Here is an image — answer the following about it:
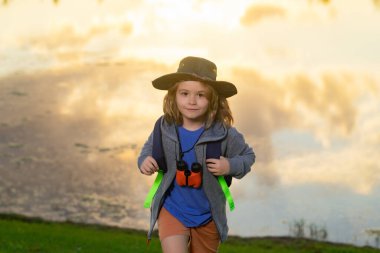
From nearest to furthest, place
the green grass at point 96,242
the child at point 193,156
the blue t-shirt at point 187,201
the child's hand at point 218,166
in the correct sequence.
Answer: the child's hand at point 218,166 < the child at point 193,156 < the blue t-shirt at point 187,201 < the green grass at point 96,242

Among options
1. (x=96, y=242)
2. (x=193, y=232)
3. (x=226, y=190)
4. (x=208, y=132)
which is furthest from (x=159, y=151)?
(x=96, y=242)

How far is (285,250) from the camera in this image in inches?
818

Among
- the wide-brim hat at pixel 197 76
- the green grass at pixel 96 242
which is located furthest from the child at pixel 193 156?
the green grass at pixel 96 242

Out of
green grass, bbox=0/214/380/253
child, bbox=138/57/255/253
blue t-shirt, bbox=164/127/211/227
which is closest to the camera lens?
child, bbox=138/57/255/253

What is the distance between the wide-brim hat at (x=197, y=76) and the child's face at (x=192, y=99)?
59mm

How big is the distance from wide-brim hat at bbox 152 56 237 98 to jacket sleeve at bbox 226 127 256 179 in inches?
15.1

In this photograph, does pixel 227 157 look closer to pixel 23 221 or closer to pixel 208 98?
pixel 208 98

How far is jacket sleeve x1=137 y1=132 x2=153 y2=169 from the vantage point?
24.0 ft

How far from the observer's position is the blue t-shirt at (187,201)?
731cm

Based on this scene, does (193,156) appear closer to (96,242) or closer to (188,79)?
(188,79)

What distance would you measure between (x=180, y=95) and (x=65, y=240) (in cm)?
1123

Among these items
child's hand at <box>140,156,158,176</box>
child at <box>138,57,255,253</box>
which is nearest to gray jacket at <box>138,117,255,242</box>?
child at <box>138,57,255,253</box>

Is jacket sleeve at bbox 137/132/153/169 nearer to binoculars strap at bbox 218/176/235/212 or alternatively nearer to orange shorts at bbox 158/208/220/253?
orange shorts at bbox 158/208/220/253

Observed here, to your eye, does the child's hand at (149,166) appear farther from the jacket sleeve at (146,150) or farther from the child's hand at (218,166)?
the child's hand at (218,166)
